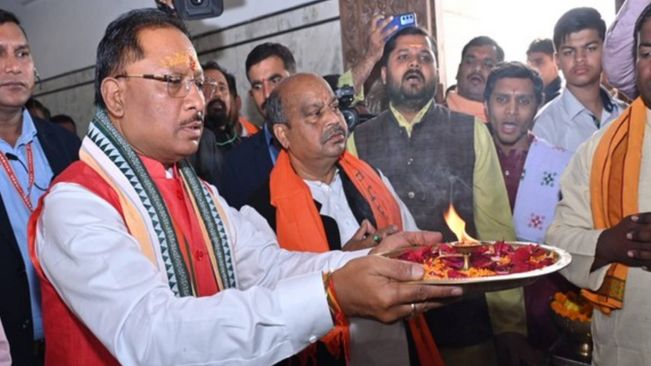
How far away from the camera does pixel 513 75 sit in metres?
3.36

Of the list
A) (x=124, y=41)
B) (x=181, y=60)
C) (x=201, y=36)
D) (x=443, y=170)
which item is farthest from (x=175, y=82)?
(x=201, y=36)

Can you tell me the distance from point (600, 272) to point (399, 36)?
204cm

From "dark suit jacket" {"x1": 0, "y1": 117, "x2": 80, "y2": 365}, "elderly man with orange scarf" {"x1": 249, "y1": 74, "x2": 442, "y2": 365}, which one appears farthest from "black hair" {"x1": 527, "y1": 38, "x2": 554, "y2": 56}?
"dark suit jacket" {"x1": 0, "y1": 117, "x2": 80, "y2": 365}

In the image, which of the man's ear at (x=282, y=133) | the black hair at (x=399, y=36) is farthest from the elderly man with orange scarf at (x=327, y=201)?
the black hair at (x=399, y=36)

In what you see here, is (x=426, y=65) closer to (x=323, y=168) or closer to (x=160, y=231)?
(x=323, y=168)

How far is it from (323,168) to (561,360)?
1.63 m

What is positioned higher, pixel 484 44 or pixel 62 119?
pixel 484 44

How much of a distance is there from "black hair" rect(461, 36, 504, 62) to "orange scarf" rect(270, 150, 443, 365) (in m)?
0.98

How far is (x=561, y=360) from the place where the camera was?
3164 millimetres

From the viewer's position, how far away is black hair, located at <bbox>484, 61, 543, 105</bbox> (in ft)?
10.8

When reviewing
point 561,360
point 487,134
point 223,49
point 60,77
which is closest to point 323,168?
point 487,134

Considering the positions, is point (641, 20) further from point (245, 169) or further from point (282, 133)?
point (245, 169)

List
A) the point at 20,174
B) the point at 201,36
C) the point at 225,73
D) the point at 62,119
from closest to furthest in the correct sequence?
the point at 20,174 < the point at 225,73 < the point at 201,36 < the point at 62,119

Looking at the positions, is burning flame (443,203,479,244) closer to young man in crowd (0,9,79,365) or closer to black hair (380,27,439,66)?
black hair (380,27,439,66)
